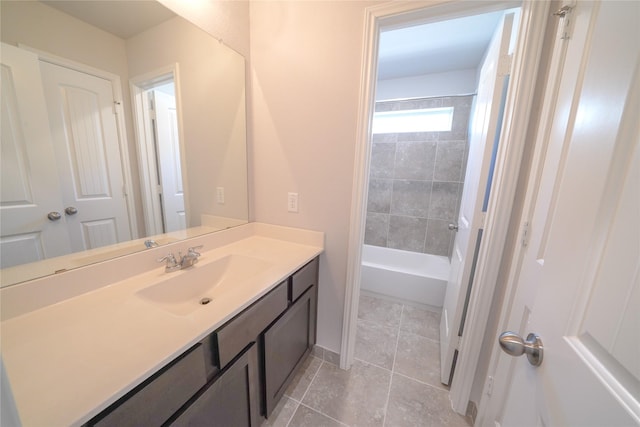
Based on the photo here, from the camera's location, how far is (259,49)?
1.35 m

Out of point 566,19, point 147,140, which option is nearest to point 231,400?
point 147,140

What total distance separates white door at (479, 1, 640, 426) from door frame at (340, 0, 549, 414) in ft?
1.36

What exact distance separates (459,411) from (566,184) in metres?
1.40

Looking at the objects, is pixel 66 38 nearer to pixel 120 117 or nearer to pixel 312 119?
pixel 120 117

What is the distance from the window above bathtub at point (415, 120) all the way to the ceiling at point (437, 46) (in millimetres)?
414

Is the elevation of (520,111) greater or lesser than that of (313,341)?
greater

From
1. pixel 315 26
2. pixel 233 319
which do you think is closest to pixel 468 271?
pixel 233 319

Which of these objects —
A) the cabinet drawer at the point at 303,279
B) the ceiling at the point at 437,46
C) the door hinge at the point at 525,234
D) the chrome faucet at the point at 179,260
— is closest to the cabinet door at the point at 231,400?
the cabinet drawer at the point at 303,279

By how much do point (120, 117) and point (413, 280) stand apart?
2.38 m

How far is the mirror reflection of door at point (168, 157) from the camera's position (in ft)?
3.36

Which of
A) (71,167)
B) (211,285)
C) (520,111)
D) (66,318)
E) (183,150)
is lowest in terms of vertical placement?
(211,285)

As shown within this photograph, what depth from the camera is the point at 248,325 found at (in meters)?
0.83

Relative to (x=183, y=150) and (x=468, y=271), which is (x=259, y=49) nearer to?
(x=183, y=150)

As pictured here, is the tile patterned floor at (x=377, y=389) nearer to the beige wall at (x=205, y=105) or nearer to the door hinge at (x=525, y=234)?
the door hinge at (x=525, y=234)
